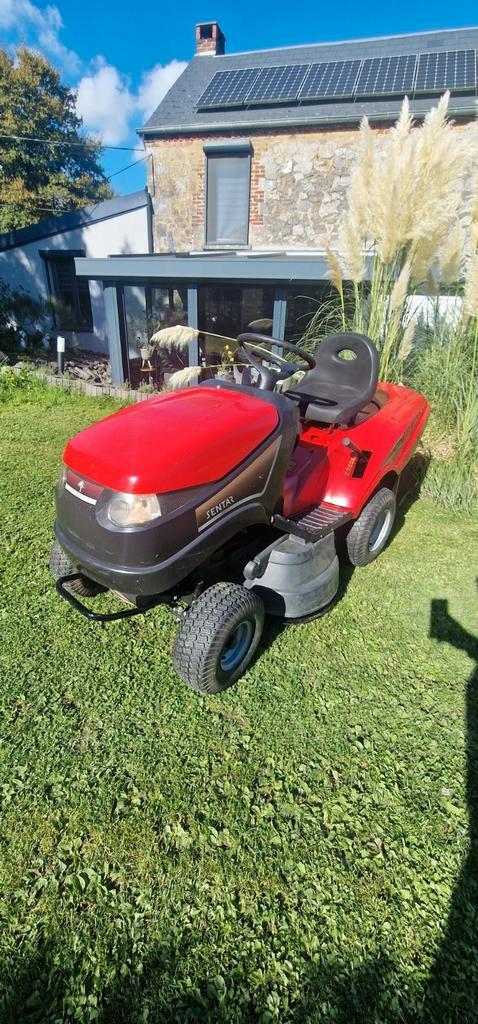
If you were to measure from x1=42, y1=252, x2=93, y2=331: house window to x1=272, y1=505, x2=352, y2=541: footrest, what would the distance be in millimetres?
9303

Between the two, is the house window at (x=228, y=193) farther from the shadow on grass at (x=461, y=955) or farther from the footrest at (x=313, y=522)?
the shadow on grass at (x=461, y=955)

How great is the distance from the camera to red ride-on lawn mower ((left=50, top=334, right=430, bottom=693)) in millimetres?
1563

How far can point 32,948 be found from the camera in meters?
1.20

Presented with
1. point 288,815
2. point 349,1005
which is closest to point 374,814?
point 288,815

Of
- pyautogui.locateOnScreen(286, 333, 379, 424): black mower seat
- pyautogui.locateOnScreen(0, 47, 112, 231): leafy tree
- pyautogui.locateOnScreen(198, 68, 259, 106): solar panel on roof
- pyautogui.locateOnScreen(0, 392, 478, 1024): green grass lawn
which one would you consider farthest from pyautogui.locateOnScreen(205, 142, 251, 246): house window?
pyautogui.locateOnScreen(0, 47, 112, 231): leafy tree

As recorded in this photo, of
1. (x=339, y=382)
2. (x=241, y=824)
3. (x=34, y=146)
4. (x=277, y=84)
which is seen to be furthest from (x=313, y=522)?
Result: (x=34, y=146)

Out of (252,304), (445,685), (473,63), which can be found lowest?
(445,685)

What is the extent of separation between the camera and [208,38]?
34.7ft

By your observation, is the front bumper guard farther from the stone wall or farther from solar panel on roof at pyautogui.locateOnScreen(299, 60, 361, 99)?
Result: solar panel on roof at pyautogui.locateOnScreen(299, 60, 361, 99)

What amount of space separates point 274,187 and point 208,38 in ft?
18.1

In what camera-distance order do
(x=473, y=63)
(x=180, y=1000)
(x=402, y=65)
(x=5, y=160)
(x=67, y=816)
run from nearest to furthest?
1. (x=180, y=1000)
2. (x=67, y=816)
3. (x=473, y=63)
4. (x=402, y=65)
5. (x=5, y=160)

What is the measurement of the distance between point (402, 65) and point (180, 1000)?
1182cm

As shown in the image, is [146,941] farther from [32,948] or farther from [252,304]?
[252,304]

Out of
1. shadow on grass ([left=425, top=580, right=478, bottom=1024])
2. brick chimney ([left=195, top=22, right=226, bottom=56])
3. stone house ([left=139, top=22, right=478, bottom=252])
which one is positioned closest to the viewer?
shadow on grass ([left=425, top=580, right=478, bottom=1024])
